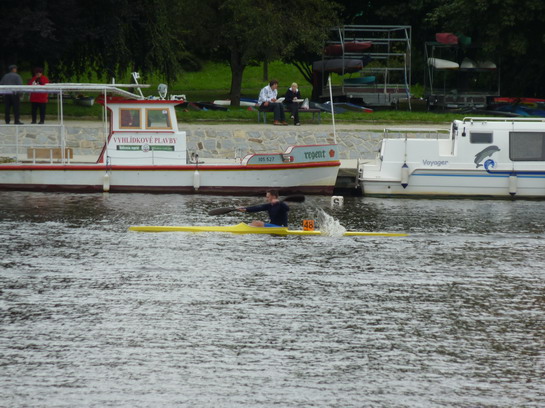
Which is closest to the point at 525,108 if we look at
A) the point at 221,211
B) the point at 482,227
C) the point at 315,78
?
the point at 315,78

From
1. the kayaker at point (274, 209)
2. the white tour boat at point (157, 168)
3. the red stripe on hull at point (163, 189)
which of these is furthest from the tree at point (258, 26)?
the kayaker at point (274, 209)

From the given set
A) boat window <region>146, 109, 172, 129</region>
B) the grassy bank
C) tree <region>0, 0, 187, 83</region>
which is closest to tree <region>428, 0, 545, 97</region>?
the grassy bank

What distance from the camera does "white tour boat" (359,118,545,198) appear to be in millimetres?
32625

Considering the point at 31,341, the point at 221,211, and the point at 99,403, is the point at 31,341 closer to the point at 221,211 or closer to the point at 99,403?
the point at 99,403

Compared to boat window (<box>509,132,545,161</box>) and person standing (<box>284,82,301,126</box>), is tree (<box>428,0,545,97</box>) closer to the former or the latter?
person standing (<box>284,82,301,126</box>)

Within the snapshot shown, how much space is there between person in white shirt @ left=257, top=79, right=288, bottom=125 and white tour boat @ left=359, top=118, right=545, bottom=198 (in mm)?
5604

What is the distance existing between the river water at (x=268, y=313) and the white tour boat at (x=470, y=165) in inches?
166

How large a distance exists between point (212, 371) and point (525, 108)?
104 ft

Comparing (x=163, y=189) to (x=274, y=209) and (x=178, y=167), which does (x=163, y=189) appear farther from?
(x=274, y=209)

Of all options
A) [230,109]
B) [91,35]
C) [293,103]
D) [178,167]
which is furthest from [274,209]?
[230,109]

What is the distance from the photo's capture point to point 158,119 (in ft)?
107

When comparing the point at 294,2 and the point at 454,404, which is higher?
the point at 294,2

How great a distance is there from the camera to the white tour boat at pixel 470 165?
32625mm

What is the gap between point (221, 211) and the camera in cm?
2597
